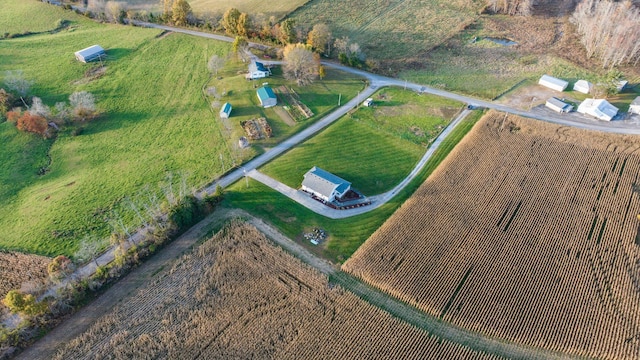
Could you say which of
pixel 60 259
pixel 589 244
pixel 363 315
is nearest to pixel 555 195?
pixel 589 244

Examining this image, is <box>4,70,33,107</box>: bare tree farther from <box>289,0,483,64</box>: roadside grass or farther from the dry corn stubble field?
the dry corn stubble field

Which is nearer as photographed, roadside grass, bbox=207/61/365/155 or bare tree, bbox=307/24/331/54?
roadside grass, bbox=207/61/365/155

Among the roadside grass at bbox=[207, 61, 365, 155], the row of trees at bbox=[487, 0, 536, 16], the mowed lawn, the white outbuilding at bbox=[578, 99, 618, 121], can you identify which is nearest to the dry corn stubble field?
the white outbuilding at bbox=[578, 99, 618, 121]

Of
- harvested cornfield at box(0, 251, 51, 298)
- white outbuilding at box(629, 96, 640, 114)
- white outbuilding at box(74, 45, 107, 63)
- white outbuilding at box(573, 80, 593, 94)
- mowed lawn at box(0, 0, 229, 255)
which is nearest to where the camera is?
harvested cornfield at box(0, 251, 51, 298)

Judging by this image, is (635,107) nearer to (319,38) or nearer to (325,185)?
(325,185)

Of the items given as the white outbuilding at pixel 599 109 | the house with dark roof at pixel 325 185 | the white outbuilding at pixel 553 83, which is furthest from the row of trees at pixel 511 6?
the house with dark roof at pixel 325 185

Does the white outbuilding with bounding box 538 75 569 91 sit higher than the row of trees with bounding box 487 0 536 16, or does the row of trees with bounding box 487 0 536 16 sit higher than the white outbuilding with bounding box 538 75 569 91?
the row of trees with bounding box 487 0 536 16
